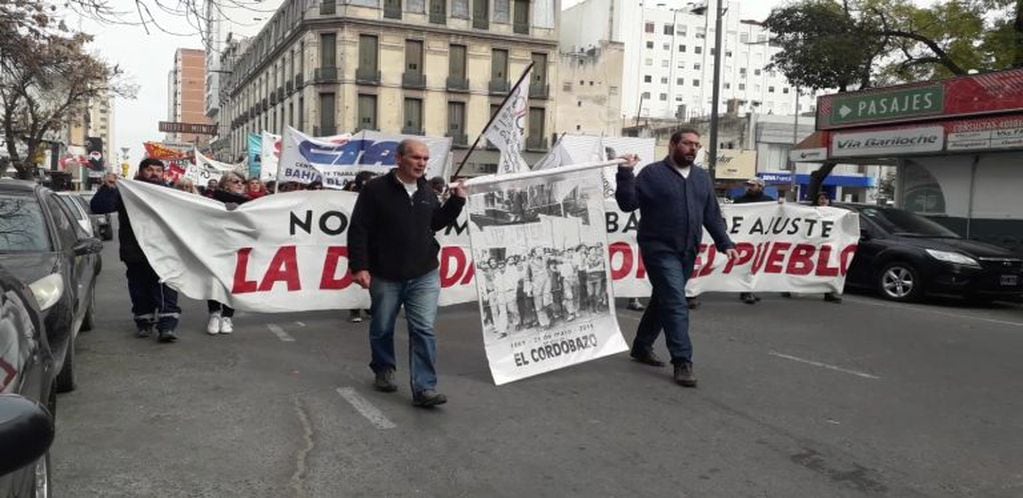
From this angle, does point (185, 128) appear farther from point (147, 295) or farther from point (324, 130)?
point (147, 295)

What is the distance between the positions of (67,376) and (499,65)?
50.4 m

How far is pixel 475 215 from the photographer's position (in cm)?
585

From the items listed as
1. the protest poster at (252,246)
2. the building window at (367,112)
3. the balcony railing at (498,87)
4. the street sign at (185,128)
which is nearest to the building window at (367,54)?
the building window at (367,112)

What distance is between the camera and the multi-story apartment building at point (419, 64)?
167 feet

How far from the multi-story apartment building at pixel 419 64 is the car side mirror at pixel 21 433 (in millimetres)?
50340

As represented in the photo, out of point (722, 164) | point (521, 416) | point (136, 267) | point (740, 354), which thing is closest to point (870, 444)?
point (521, 416)

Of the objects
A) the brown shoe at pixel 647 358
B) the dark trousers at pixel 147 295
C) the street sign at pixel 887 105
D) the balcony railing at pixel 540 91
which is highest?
the balcony railing at pixel 540 91

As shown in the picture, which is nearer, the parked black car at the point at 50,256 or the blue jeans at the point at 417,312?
the parked black car at the point at 50,256

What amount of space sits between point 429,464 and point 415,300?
4.54 ft

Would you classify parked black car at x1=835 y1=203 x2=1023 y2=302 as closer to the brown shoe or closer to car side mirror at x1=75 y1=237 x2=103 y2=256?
the brown shoe

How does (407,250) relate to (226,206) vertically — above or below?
below

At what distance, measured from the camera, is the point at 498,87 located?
5400cm

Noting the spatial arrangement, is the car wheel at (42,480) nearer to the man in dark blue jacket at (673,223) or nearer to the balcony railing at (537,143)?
the man in dark blue jacket at (673,223)

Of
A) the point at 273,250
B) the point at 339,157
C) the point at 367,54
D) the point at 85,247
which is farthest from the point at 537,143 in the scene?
the point at 85,247
